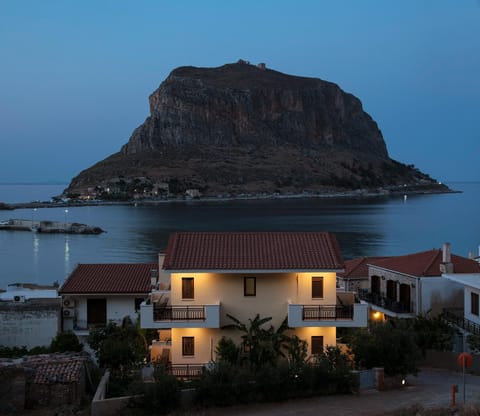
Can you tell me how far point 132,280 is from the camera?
2586 cm

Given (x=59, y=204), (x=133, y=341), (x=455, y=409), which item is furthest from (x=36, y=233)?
(x=455, y=409)

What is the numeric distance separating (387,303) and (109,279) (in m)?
10.4

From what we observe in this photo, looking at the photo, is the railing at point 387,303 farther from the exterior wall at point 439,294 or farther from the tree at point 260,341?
the tree at point 260,341

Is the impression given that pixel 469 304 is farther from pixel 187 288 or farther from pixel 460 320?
pixel 187 288

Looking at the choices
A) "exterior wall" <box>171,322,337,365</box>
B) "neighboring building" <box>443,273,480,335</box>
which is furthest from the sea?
"exterior wall" <box>171,322,337,365</box>

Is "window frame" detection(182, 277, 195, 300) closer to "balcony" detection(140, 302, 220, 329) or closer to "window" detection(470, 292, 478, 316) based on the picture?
"balcony" detection(140, 302, 220, 329)

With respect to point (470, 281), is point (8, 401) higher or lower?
lower

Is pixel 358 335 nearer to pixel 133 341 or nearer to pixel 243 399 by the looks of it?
pixel 243 399

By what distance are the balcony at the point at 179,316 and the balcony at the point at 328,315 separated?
2.00 metres

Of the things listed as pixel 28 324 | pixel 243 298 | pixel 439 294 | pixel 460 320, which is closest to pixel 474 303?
pixel 460 320

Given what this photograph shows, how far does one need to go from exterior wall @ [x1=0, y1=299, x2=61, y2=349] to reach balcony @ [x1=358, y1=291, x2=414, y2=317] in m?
11.5

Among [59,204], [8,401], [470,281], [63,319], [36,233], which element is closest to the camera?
[8,401]

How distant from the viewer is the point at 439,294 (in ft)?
77.0

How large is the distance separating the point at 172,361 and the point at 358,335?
4893 millimetres
